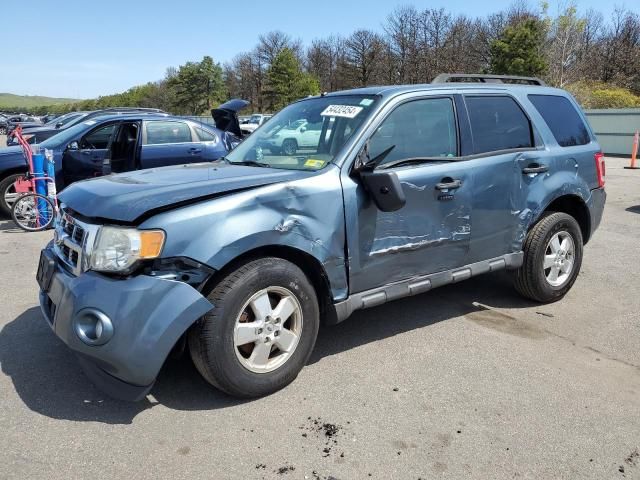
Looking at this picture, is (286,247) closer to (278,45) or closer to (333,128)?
(333,128)

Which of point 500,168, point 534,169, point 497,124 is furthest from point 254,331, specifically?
point 534,169

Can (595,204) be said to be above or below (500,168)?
below

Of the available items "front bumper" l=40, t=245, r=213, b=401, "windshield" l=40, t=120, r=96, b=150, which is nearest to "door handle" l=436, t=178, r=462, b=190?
"front bumper" l=40, t=245, r=213, b=401

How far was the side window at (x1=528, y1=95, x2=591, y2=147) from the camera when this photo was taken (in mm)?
4747

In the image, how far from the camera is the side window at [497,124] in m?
4.20

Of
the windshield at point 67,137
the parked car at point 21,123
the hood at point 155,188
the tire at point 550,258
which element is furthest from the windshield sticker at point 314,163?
the parked car at point 21,123

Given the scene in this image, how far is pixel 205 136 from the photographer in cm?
959

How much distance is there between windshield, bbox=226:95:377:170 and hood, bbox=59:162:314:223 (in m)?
0.23

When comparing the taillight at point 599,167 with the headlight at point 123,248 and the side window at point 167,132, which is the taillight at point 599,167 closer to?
the headlight at point 123,248

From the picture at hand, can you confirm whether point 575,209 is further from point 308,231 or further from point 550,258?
point 308,231

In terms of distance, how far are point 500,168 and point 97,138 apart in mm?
7351

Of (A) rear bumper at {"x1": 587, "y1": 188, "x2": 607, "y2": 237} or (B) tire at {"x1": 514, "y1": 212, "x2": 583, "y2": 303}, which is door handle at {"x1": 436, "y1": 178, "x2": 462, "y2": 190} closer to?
(B) tire at {"x1": 514, "y1": 212, "x2": 583, "y2": 303}

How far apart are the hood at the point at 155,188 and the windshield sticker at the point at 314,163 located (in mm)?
125

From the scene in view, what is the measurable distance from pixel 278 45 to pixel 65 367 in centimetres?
7316
